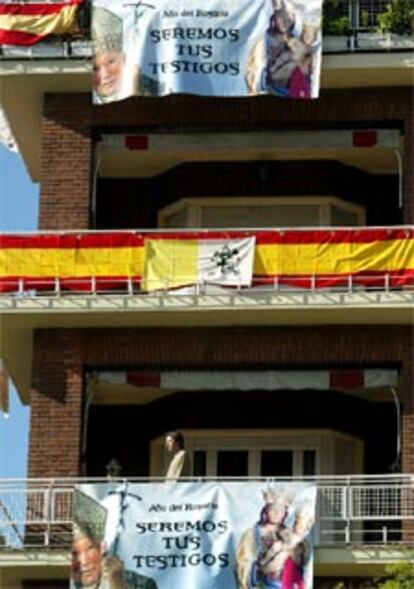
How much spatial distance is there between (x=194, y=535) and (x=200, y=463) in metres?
4.07

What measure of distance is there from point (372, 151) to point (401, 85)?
5.21ft

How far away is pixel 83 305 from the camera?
39.4m

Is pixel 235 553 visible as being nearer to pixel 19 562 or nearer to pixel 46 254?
pixel 19 562

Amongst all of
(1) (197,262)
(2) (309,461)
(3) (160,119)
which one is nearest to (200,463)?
(2) (309,461)

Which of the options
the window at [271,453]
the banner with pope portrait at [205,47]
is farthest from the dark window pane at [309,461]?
the banner with pope portrait at [205,47]

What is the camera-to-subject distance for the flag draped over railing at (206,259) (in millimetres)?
39531

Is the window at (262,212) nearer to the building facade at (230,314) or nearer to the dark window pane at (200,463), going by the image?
the building facade at (230,314)

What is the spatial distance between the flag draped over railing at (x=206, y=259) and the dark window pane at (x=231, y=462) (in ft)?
10.3

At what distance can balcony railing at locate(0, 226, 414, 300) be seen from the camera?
3947cm

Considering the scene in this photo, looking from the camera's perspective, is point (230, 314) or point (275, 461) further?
point (275, 461)

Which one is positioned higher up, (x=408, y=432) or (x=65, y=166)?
(x=65, y=166)

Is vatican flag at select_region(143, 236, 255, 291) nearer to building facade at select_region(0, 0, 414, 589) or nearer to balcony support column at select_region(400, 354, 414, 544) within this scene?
building facade at select_region(0, 0, 414, 589)

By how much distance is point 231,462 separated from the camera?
41.3m

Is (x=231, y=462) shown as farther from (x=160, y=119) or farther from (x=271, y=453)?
(x=160, y=119)
